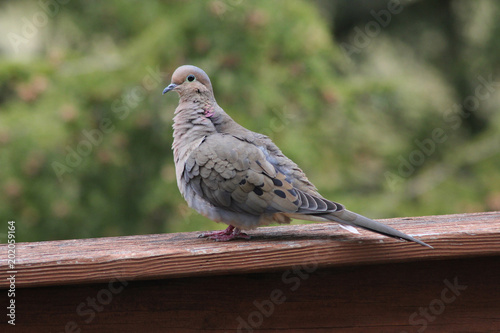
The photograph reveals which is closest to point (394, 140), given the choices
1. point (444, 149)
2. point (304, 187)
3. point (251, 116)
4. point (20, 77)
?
point (444, 149)

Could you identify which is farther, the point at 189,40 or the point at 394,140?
the point at 394,140

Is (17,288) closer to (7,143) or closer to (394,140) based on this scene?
(7,143)

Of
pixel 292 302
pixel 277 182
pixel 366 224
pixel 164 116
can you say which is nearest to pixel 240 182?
pixel 277 182

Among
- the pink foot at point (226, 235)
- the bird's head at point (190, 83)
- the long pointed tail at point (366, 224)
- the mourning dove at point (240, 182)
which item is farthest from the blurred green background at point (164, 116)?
the long pointed tail at point (366, 224)

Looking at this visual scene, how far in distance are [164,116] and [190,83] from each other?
180 cm

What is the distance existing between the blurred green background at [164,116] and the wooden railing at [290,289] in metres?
2.62

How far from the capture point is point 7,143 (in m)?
4.60

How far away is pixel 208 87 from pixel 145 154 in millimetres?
2164

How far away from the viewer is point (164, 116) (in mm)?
4801

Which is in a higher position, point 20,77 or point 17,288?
point 20,77

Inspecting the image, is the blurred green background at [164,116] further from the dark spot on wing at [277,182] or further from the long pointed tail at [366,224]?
the long pointed tail at [366,224]

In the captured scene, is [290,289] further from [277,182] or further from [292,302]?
[277,182]

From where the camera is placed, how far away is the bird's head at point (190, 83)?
3.02 metres

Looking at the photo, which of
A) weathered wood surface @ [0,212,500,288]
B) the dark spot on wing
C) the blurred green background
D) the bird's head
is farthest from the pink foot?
the blurred green background
